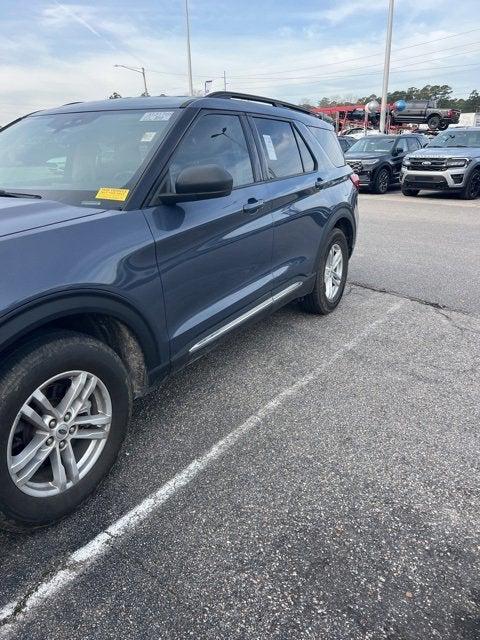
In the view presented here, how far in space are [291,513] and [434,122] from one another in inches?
1426

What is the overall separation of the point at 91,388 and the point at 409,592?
5.08 feet

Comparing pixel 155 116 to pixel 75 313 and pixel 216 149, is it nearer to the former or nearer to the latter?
pixel 216 149

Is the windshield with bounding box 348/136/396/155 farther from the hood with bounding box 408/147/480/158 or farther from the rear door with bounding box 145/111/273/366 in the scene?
the rear door with bounding box 145/111/273/366

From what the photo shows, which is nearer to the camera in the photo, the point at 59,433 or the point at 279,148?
the point at 59,433

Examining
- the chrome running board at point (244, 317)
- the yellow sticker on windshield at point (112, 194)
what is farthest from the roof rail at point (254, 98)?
the chrome running board at point (244, 317)

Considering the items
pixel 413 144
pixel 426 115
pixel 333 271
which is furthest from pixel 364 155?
pixel 426 115

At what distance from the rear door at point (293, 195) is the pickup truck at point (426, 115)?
109 ft

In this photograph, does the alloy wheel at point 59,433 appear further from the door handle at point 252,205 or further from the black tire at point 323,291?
the black tire at point 323,291

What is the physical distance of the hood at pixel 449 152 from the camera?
12.7m

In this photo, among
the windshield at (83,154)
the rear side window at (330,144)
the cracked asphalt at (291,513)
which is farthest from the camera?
the rear side window at (330,144)

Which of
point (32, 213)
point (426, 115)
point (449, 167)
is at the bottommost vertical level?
point (449, 167)

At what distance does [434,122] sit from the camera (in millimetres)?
33031

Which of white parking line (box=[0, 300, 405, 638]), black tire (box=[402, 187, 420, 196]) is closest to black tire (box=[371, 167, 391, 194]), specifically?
black tire (box=[402, 187, 420, 196])

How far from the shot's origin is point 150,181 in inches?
98.8
